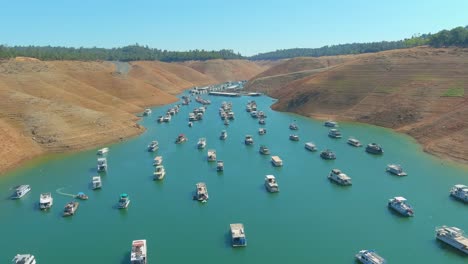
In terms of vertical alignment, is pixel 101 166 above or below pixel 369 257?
above

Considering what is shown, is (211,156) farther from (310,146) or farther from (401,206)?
(401,206)

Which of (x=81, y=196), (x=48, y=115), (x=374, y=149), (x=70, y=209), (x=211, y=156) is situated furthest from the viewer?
(x=48, y=115)

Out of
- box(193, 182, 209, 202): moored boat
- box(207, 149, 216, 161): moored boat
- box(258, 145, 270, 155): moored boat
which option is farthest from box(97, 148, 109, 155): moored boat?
box(258, 145, 270, 155): moored boat

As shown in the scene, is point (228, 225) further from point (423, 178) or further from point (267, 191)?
point (423, 178)

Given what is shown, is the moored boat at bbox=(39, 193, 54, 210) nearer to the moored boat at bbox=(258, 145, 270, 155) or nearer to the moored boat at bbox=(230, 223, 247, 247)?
the moored boat at bbox=(230, 223, 247, 247)

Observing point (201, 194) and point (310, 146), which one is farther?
point (310, 146)

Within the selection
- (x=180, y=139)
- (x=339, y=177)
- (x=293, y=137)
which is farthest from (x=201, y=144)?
(x=339, y=177)

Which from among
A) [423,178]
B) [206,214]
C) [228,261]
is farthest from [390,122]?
[228,261]
